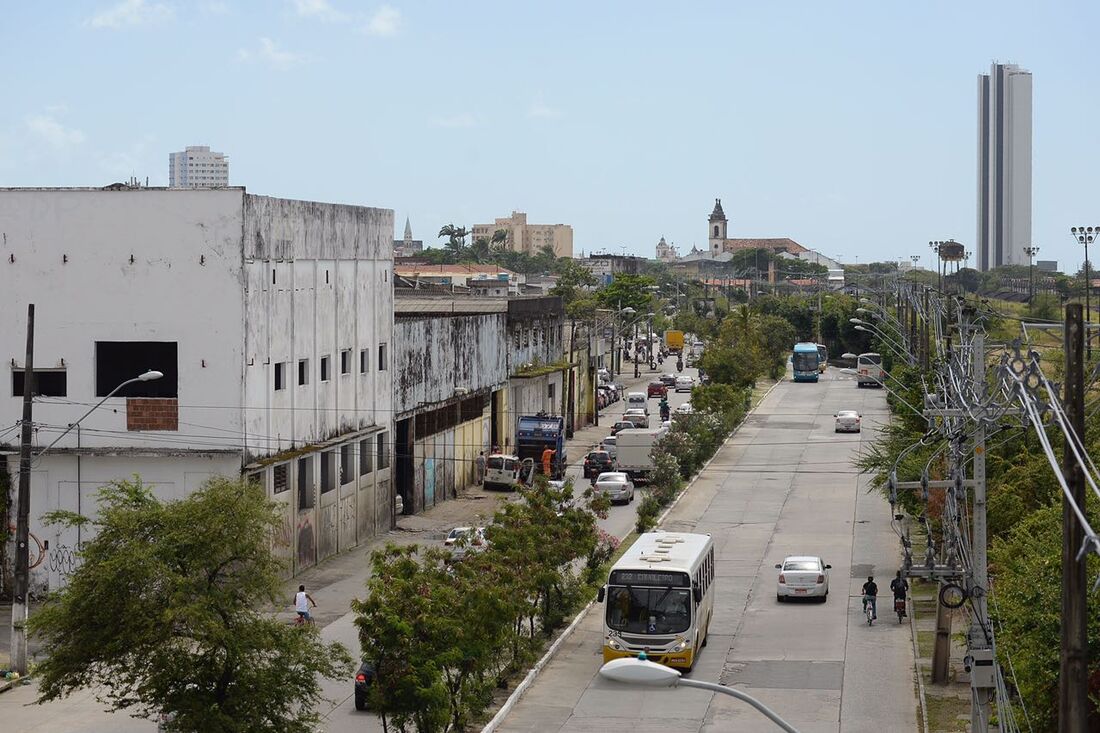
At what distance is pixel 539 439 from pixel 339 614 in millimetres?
29103

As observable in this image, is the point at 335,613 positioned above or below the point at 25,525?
below

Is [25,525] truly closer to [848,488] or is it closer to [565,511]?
[565,511]

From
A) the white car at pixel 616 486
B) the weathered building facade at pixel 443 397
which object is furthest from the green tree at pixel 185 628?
the white car at pixel 616 486

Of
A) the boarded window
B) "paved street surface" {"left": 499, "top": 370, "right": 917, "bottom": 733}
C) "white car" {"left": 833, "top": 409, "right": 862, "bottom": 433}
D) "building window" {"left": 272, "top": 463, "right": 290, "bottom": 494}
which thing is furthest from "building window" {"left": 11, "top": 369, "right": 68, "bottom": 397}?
"white car" {"left": 833, "top": 409, "right": 862, "bottom": 433}

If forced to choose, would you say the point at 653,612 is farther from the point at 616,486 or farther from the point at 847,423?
the point at 847,423

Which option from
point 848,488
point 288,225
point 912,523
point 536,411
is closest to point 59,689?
point 288,225

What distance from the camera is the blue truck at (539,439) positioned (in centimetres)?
6869

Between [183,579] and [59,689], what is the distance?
252cm

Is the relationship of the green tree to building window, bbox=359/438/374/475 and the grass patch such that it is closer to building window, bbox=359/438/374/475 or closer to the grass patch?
the grass patch

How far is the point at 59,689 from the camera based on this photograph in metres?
23.1

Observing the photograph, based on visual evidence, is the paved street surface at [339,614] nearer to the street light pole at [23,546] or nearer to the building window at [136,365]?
the street light pole at [23,546]

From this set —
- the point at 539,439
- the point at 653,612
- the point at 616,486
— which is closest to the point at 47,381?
the point at 653,612

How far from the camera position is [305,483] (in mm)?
46281

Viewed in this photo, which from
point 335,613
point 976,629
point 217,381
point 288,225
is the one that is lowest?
point 335,613
